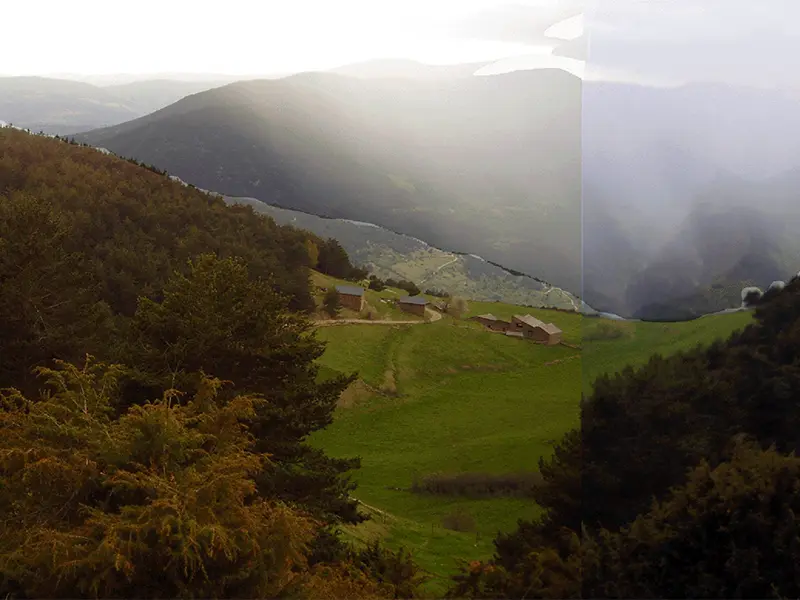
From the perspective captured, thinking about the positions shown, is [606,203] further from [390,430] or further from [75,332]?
[390,430]

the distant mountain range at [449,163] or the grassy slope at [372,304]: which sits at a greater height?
the distant mountain range at [449,163]

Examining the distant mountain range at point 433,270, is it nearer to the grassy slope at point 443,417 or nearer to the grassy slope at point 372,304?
the grassy slope at point 372,304

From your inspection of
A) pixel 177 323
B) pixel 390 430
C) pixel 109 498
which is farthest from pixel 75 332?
pixel 390 430

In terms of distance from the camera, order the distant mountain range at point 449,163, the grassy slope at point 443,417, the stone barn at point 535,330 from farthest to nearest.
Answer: the stone barn at point 535,330
the grassy slope at point 443,417
the distant mountain range at point 449,163


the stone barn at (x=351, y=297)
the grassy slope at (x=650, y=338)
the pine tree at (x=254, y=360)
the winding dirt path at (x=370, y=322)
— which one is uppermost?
the grassy slope at (x=650, y=338)

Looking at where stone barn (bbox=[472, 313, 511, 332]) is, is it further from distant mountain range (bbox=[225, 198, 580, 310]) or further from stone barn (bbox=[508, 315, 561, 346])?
distant mountain range (bbox=[225, 198, 580, 310])

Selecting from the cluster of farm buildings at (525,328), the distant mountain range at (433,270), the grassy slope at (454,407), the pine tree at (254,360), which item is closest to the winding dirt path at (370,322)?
the grassy slope at (454,407)

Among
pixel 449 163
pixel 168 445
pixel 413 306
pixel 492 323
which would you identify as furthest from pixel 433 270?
pixel 168 445
